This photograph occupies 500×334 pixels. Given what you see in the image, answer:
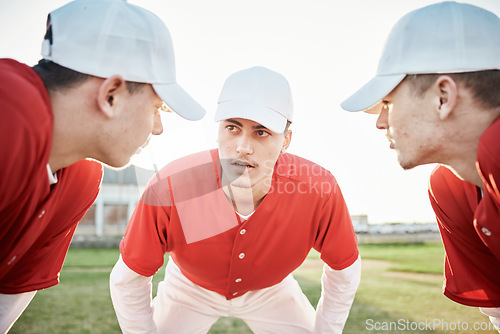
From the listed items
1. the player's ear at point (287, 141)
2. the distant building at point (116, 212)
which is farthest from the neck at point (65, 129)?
the distant building at point (116, 212)

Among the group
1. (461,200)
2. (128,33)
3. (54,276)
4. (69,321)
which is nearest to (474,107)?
(461,200)

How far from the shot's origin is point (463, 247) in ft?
7.37

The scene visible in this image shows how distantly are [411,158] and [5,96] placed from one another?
168cm

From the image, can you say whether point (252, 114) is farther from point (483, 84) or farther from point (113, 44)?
point (483, 84)

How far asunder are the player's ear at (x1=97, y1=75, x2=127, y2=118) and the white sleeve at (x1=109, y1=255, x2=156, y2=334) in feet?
3.37

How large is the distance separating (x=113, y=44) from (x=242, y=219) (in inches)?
47.6

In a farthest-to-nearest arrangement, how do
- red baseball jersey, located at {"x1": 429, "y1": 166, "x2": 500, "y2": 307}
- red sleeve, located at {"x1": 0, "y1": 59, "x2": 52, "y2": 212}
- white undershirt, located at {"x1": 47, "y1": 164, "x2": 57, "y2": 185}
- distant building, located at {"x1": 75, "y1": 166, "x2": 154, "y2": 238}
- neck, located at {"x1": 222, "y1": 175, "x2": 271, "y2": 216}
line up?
distant building, located at {"x1": 75, "y1": 166, "x2": 154, "y2": 238}
neck, located at {"x1": 222, "y1": 175, "x2": 271, "y2": 216}
red baseball jersey, located at {"x1": 429, "y1": 166, "x2": 500, "y2": 307}
white undershirt, located at {"x1": 47, "y1": 164, "x2": 57, "y2": 185}
red sleeve, located at {"x1": 0, "y1": 59, "x2": 52, "y2": 212}

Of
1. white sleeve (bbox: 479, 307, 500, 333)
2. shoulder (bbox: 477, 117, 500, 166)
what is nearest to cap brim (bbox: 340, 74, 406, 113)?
shoulder (bbox: 477, 117, 500, 166)

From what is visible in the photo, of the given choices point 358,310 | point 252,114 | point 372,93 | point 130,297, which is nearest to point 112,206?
point 358,310

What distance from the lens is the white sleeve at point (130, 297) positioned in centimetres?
238

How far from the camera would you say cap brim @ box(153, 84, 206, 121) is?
73.2 inches

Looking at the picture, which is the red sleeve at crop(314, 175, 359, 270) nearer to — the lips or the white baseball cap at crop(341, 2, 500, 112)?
the lips

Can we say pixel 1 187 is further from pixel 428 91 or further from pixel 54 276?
pixel 428 91

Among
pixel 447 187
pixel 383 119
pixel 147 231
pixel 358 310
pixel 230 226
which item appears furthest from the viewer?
pixel 358 310
